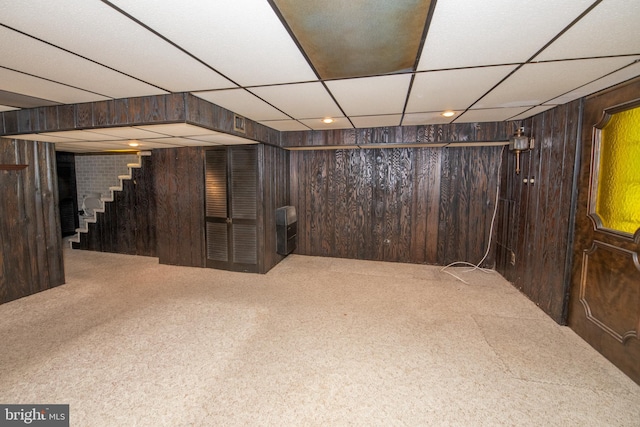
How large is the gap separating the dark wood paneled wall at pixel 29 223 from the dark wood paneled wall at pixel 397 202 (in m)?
3.37

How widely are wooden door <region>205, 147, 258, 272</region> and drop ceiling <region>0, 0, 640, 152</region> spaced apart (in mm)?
1524

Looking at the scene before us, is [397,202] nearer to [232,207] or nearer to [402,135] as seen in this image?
[402,135]

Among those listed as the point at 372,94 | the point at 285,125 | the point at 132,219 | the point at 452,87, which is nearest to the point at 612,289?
the point at 452,87

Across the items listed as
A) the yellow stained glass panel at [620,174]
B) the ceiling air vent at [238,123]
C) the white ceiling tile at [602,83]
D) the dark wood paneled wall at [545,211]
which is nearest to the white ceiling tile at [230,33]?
the ceiling air vent at [238,123]

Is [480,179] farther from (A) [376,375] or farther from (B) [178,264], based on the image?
(B) [178,264]

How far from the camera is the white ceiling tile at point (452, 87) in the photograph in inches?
76.6

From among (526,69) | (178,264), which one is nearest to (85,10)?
(526,69)

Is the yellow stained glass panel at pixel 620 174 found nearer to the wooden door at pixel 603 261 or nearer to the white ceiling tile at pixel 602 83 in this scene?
the wooden door at pixel 603 261

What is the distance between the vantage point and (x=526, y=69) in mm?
1883

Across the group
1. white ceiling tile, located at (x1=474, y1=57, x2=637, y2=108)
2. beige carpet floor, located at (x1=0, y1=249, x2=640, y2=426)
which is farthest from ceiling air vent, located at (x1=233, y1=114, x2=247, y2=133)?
white ceiling tile, located at (x1=474, y1=57, x2=637, y2=108)

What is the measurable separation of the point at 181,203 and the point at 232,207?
0.91m

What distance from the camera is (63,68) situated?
1.82 m

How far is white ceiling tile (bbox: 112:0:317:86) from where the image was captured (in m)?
1.20

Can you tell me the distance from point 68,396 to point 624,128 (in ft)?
14.4
